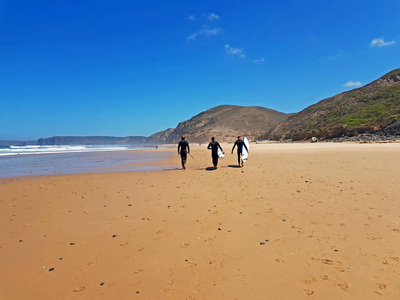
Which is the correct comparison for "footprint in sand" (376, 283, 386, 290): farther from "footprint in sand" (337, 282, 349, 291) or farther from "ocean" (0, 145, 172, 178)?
"ocean" (0, 145, 172, 178)

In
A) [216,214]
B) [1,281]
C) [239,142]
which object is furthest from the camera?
[239,142]

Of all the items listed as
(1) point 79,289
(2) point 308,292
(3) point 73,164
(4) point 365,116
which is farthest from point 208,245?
(4) point 365,116

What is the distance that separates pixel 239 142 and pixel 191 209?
9.21 m

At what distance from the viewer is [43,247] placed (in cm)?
454

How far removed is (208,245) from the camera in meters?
4.38

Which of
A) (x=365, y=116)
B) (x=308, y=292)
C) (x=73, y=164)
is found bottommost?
(x=308, y=292)

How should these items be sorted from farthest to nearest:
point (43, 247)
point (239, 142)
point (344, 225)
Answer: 1. point (239, 142)
2. point (344, 225)
3. point (43, 247)

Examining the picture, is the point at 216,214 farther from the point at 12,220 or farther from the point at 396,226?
the point at 12,220

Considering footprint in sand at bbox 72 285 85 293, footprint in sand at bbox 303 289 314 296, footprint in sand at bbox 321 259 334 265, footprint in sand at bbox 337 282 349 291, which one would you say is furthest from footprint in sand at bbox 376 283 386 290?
footprint in sand at bbox 72 285 85 293

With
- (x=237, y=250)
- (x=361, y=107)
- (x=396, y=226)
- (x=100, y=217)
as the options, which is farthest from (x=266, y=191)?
(x=361, y=107)

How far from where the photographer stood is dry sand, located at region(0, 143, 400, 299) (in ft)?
10.5

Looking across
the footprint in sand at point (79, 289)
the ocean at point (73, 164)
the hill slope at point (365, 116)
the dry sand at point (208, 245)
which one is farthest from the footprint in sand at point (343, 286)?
the hill slope at point (365, 116)

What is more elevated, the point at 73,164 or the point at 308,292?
the point at 73,164

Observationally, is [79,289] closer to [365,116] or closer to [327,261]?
[327,261]
